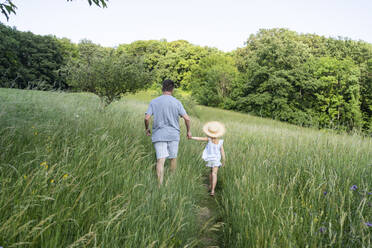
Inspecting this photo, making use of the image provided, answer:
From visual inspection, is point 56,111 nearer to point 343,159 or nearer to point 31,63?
point 343,159

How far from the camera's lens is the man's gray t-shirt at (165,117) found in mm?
4523

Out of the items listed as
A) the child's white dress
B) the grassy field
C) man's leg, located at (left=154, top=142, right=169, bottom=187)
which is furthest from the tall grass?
man's leg, located at (left=154, top=142, right=169, bottom=187)

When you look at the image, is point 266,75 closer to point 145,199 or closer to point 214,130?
point 214,130

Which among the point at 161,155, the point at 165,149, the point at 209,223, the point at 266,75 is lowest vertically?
the point at 209,223

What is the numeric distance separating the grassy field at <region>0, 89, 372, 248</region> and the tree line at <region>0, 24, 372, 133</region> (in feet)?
25.0

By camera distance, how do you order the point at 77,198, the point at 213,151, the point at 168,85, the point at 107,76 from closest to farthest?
the point at 77,198 → the point at 168,85 → the point at 213,151 → the point at 107,76

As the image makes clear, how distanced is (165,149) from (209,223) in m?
1.67

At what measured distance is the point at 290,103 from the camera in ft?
99.0

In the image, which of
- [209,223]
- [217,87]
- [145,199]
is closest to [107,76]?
[209,223]

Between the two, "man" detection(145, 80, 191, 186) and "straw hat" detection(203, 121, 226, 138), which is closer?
"man" detection(145, 80, 191, 186)

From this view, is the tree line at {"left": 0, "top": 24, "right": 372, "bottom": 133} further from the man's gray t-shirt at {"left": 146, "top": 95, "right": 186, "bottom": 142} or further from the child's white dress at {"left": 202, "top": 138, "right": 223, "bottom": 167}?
the child's white dress at {"left": 202, "top": 138, "right": 223, "bottom": 167}

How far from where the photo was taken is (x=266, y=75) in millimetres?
30750

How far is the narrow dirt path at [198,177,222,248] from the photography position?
2.75 meters

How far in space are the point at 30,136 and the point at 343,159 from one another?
526cm
